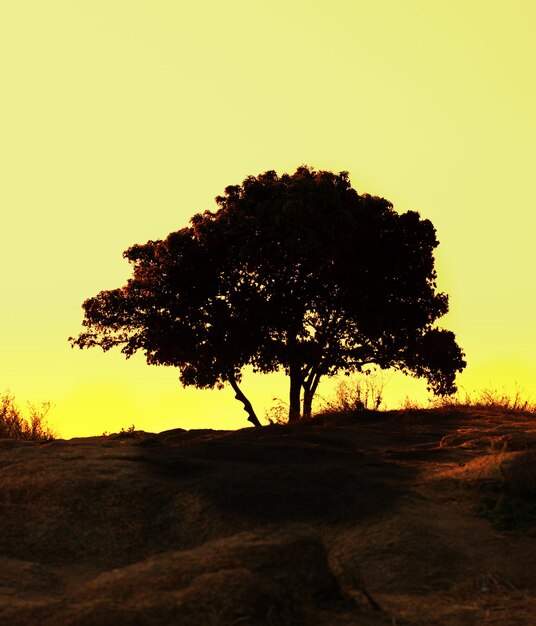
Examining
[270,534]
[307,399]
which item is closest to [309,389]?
[307,399]

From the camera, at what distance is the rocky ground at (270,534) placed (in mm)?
4504

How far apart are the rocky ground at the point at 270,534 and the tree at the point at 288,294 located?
350 inches

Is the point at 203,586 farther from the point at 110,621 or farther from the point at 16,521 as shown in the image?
the point at 16,521

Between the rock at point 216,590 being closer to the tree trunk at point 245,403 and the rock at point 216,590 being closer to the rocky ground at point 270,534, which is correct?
the rocky ground at point 270,534

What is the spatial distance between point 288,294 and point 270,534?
14.3 metres

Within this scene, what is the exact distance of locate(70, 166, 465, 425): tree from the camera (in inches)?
742

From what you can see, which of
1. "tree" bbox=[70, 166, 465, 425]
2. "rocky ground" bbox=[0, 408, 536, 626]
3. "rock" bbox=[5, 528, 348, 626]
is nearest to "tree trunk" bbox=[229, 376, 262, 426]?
"tree" bbox=[70, 166, 465, 425]

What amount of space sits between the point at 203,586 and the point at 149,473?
12.6ft

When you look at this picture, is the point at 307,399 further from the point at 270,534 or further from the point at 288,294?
the point at 270,534

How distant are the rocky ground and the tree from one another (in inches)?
350

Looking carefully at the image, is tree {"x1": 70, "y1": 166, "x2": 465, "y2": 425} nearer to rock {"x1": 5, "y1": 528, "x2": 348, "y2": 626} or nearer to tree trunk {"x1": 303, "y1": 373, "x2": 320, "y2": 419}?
tree trunk {"x1": 303, "y1": 373, "x2": 320, "y2": 419}

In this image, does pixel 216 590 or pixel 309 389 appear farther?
pixel 309 389

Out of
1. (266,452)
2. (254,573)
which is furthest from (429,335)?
(254,573)

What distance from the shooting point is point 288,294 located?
19359 millimetres
